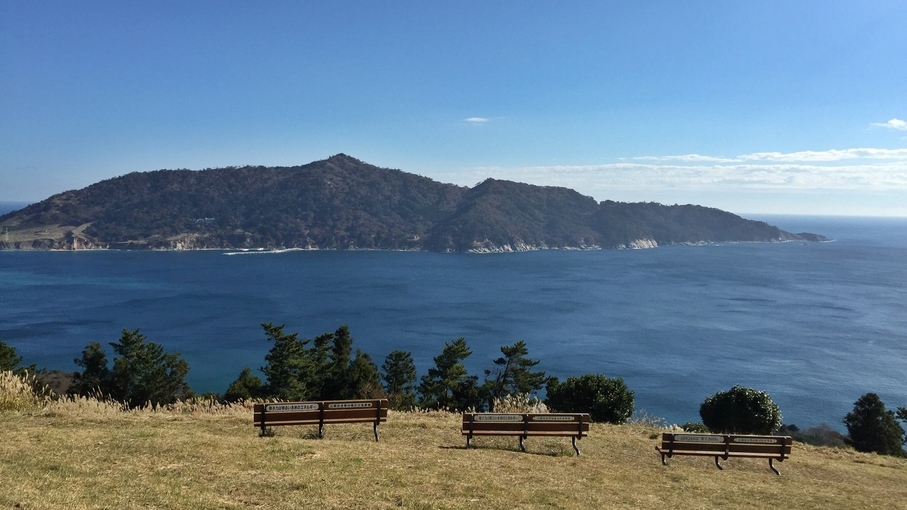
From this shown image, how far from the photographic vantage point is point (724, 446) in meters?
11.5

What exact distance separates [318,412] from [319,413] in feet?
0.10

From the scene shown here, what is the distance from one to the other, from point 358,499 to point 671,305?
9885 cm

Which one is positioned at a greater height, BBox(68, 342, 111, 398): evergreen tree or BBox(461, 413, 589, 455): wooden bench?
BBox(461, 413, 589, 455): wooden bench

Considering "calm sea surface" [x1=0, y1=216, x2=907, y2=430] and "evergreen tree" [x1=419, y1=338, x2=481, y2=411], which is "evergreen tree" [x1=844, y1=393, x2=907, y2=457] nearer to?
"calm sea surface" [x1=0, y1=216, x2=907, y2=430]

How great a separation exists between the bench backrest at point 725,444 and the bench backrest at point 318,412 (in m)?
5.92

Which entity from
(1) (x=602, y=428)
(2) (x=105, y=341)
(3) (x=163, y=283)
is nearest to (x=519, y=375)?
(1) (x=602, y=428)

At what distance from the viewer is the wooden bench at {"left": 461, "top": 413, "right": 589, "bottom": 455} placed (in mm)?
11273

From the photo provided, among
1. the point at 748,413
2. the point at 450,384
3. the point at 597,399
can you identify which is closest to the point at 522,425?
the point at 597,399

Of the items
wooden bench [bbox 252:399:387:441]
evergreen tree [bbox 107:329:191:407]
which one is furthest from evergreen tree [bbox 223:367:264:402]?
wooden bench [bbox 252:399:387:441]

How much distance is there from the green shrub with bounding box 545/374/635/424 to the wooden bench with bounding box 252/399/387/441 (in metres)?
10.1

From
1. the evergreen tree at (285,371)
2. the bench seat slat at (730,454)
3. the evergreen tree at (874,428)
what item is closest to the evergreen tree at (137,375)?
the evergreen tree at (285,371)

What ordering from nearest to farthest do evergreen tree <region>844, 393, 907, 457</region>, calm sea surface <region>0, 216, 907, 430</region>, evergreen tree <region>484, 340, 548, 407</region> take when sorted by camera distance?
1. evergreen tree <region>844, 393, 907, 457</region>
2. evergreen tree <region>484, 340, 548, 407</region>
3. calm sea surface <region>0, 216, 907, 430</region>

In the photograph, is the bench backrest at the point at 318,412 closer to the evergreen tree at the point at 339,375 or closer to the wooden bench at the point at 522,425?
the wooden bench at the point at 522,425

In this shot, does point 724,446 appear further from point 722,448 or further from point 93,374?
point 93,374
